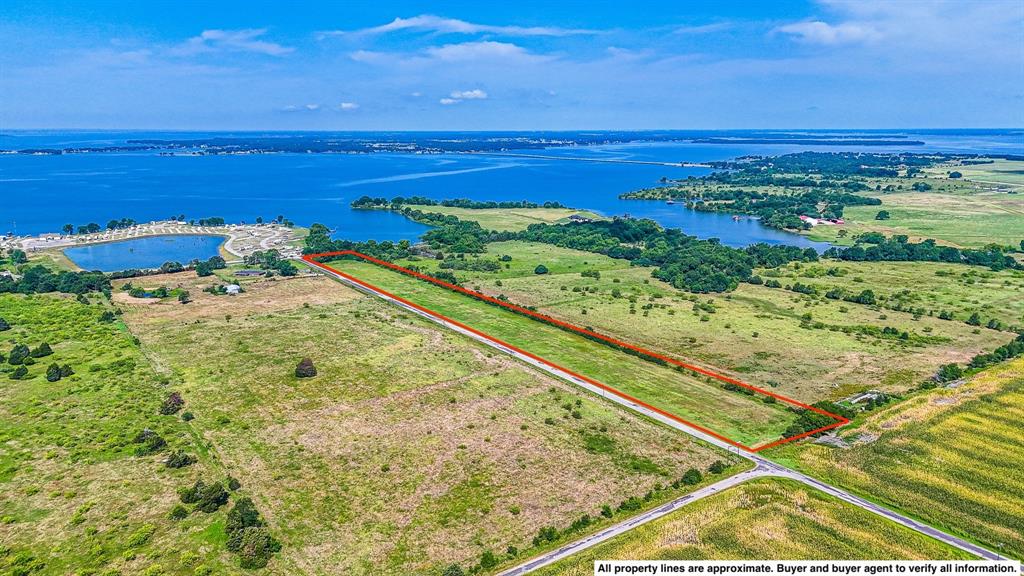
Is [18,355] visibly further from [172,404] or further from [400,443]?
[400,443]

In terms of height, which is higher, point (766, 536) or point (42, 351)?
point (42, 351)

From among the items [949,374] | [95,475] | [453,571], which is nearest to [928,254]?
[949,374]

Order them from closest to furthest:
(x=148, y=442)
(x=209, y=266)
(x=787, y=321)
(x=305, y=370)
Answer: (x=148, y=442) < (x=305, y=370) < (x=787, y=321) < (x=209, y=266)

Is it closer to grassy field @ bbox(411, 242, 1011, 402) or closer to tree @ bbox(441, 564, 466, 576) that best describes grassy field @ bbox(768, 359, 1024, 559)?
grassy field @ bbox(411, 242, 1011, 402)

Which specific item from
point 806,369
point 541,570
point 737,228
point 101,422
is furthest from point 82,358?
point 737,228

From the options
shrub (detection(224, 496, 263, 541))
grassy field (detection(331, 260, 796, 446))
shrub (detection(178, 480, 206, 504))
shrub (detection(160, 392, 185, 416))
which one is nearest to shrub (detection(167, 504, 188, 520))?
shrub (detection(178, 480, 206, 504))

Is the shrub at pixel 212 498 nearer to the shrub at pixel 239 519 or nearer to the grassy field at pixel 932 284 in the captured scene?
the shrub at pixel 239 519

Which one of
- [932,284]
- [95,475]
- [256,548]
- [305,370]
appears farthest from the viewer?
[932,284]
